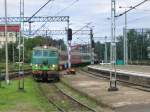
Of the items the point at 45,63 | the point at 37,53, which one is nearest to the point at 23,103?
the point at 45,63

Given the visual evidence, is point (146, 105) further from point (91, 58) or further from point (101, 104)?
point (91, 58)

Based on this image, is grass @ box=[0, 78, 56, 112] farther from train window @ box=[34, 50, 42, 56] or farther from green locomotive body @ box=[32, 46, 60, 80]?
train window @ box=[34, 50, 42, 56]

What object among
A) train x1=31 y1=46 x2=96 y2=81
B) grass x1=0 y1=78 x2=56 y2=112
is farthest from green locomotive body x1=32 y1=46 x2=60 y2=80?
grass x1=0 y1=78 x2=56 y2=112

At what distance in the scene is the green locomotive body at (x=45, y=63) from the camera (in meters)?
46.6

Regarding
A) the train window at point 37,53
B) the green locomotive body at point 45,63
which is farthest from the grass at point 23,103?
the train window at point 37,53

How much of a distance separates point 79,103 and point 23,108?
355 centimetres

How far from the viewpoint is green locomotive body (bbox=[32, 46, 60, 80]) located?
46625 mm

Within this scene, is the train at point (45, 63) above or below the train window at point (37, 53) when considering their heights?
below

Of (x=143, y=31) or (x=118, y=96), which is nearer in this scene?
(x=118, y=96)

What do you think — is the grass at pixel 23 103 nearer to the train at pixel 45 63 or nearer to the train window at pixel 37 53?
the train at pixel 45 63

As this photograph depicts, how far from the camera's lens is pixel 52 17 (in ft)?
276

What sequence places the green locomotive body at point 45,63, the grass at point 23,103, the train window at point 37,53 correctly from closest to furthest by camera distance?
1. the grass at point 23,103
2. the green locomotive body at point 45,63
3. the train window at point 37,53

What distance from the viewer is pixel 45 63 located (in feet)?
154

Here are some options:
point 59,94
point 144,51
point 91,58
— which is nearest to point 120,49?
point 144,51
